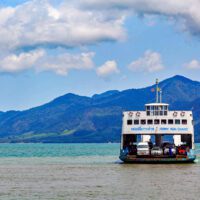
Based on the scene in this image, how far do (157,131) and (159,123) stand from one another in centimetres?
118

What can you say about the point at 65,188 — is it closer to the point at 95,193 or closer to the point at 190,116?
the point at 95,193

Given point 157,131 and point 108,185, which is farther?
point 157,131

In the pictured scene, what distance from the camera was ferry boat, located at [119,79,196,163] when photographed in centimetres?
8438

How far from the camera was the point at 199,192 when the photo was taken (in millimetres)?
49781

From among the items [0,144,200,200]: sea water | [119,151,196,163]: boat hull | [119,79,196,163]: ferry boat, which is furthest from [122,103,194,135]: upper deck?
[0,144,200,200]: sea water

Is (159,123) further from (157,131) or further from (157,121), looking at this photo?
(157,131)

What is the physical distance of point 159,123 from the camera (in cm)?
8769

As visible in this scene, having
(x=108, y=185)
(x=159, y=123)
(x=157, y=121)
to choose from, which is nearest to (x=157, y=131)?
(x=159, y=123)

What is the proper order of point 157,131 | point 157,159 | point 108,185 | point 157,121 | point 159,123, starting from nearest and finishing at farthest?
point 108,185 → point 157,159 → point 157,131 → point 159,123 → point 157,121

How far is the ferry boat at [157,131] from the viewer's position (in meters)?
84.4

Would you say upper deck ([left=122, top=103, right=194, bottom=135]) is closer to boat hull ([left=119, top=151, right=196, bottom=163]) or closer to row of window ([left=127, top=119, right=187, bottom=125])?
row of window ([left=127, top=119, right=187, bottom=125])

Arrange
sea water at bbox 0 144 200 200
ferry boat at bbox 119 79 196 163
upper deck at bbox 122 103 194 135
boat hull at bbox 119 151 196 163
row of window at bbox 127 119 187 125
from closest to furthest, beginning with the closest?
sea water at bbox 0 144 200 200 → boat hull at bbox 119 151 196 163 → ferry boat at bbox 119 79 196 163 → upper deck at bbox 122 103 194 135 → row of window at bbox 127 119 187 125

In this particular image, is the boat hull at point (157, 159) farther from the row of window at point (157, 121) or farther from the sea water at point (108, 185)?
the sea water at point (108, 185)

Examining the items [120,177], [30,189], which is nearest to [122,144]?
[120,177]
